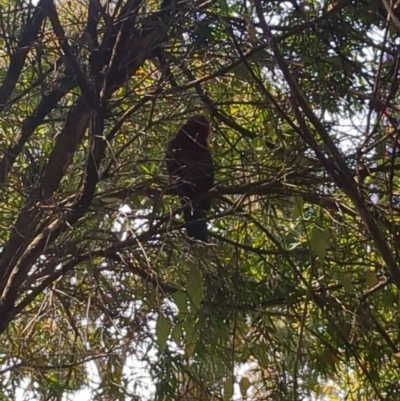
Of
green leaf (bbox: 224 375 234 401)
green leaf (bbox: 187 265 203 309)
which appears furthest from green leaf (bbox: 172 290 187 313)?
green leaf (bbox: 224 375 234 401)

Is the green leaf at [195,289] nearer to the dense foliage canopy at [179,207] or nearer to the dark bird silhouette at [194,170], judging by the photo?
the dense foliage canopy at [179,207]

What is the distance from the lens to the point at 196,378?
1.98 m

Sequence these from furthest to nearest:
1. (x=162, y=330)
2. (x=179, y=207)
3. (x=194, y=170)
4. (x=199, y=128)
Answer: (x=199, y=128) < (x=194, y=170) < (x=179, y=207) < (x=162, y=330)

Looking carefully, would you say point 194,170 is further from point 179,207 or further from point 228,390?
point 228,390

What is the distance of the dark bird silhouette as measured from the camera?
202 cm

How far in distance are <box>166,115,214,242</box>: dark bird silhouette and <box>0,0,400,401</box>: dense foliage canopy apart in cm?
6

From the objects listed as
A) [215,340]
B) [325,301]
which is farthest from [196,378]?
[325,301]

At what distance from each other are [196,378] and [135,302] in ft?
0.83

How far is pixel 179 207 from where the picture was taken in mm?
2029

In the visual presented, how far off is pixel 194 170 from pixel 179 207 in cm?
24

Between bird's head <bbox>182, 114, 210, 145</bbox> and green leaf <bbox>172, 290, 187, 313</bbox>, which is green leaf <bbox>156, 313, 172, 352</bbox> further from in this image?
bird's head <bbox>182, 114, 210, 145</bbox>

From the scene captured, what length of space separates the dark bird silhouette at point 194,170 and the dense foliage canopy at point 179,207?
2.3 inches

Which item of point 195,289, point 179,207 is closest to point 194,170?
point 179,207

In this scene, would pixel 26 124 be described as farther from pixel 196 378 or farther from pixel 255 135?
pixel 196 378
